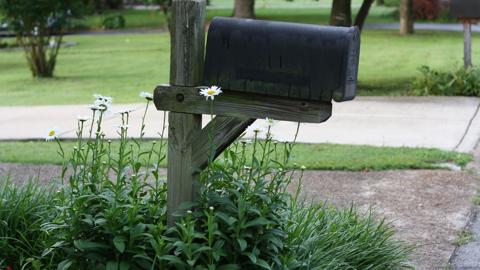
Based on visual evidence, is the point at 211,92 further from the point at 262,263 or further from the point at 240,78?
the point at 262,263

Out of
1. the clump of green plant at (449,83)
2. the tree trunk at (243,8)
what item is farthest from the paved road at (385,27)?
the clump of green plant at (449,83)

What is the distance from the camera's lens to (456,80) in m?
13.5

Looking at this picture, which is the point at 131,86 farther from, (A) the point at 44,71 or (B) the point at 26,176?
(B) the point at 26,176

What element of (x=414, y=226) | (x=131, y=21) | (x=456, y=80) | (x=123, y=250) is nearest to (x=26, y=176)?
(x=414, y=226)

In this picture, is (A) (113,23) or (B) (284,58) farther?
(A) (113,23)

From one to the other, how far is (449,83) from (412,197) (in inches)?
266

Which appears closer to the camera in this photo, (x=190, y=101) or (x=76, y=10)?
(x=190, y=101)

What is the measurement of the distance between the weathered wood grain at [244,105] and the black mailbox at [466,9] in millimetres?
10486

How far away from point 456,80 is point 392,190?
667cm

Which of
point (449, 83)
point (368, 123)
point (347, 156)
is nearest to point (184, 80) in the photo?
point (347, 156)

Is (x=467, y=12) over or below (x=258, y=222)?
below

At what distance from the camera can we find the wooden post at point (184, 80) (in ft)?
14.0

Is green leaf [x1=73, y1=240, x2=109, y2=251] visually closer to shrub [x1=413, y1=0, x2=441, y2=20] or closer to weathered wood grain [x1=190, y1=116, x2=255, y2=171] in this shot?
weathered wood grain [x1=190, y1=116, x2=255, y2=171]

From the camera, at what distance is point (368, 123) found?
10.8 meters
